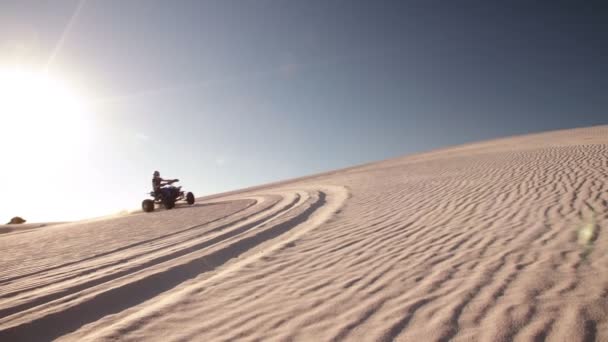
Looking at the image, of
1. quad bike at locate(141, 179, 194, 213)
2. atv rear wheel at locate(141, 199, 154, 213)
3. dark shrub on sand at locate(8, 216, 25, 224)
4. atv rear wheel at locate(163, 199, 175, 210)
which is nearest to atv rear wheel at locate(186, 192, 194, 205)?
quad bike at locate(141, 179, 194, 213)

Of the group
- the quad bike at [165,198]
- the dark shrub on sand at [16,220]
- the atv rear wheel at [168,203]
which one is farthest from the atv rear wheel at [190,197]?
the dark shrub on sand at [16,220]

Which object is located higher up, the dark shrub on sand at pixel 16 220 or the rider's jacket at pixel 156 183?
the rider's jacket at pixel 156 183

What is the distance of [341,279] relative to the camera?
147 inches

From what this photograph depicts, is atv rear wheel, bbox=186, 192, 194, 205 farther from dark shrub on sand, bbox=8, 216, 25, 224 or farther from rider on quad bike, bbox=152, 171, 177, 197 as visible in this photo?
dark shrub on sand, bbox=8, 216, 25, 224

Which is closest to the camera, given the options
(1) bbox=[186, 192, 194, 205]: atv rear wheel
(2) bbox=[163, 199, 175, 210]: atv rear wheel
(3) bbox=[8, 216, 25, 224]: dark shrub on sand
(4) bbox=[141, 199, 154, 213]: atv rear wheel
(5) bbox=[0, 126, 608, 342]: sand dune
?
(5) bbox=[0, 126, 608, 342]: sand dune

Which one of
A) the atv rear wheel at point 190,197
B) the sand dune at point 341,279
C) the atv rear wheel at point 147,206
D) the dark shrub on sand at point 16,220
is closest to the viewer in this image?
the sand dune at point 341,279

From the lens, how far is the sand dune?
269cm

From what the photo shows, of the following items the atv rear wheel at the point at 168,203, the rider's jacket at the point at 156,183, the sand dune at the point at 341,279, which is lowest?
the sand dune at the point at 341,279

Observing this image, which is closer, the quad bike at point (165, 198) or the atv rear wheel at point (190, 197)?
the quad bike at point (165, 198)

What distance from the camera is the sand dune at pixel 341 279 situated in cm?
269

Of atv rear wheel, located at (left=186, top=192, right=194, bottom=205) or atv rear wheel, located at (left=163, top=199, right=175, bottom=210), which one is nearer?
atv rear wheel, located at (left=163, top=199, right=175, bottom=210)

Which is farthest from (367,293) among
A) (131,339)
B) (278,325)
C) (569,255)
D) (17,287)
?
(17,287)

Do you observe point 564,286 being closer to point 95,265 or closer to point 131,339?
point 131,339

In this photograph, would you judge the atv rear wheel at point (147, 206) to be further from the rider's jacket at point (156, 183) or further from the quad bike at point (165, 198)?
the rider's jacket at point (156, 183)
